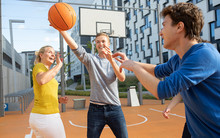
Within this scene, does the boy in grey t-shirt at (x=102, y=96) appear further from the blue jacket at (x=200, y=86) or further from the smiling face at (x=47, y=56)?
the blue jacket at (x=200, y=86)

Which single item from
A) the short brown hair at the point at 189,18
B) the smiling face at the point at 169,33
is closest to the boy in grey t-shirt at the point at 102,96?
the smiling face at the point at 169,33

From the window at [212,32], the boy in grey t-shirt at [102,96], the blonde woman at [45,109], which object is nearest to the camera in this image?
the blonde woman at [45,109]

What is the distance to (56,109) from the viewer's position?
246 cm

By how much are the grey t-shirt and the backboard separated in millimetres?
7140

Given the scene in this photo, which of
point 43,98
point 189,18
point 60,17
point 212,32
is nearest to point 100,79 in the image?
point 43,98

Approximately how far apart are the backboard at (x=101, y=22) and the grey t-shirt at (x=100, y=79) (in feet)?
23.4

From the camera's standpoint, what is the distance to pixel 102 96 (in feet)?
8.40

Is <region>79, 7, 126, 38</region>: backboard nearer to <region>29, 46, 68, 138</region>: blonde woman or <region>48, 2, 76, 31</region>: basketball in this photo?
<region>48, 2, 76, 31</region>: basketball

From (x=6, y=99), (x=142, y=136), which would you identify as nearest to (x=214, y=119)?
(x=142, y=136)

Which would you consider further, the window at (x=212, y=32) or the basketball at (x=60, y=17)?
the window at (x=212, y=32)

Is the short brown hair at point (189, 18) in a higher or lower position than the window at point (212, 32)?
lower

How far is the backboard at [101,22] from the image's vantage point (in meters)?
9.79

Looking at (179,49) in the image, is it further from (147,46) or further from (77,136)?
(147,46)

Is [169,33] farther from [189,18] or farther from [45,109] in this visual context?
[45,109]
